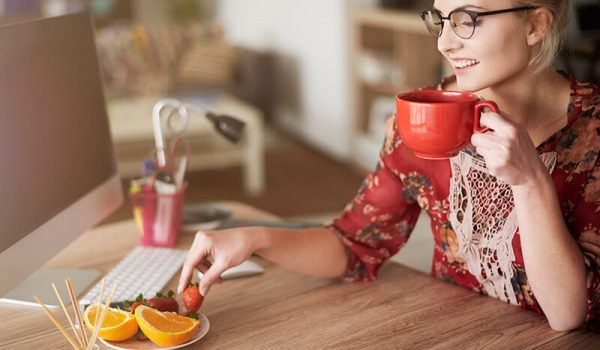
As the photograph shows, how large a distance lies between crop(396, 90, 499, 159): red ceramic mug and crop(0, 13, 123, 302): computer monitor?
635 millimetres

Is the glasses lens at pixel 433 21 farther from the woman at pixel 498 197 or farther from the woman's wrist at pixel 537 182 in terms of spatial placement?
the woman's wrist at pixel 537 182

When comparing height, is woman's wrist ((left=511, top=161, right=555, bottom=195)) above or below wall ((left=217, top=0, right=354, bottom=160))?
above

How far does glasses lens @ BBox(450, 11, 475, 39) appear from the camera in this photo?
115 centimetres

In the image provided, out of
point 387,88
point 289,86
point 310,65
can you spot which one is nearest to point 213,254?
point 387,88

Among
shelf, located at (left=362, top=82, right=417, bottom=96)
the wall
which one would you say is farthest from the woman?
the wall

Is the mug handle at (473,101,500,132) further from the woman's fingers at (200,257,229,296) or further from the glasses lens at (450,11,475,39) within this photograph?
the woman's fingers at (200,257,229,296)

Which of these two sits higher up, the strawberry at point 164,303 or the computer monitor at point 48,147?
the computer monitor at point 48,147

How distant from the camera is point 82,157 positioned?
1.48m

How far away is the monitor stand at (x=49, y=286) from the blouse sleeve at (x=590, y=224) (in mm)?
875

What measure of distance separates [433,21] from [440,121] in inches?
8.7

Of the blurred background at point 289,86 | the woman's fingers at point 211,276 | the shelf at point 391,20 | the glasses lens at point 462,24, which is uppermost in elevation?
the glasses lens at point 462,24

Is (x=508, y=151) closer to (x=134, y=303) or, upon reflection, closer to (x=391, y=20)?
(x=134, y=303)

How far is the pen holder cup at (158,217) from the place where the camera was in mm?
1615

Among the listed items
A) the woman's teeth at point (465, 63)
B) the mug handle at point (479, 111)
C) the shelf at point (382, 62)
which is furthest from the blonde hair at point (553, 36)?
the shelf at point (382, 62)
